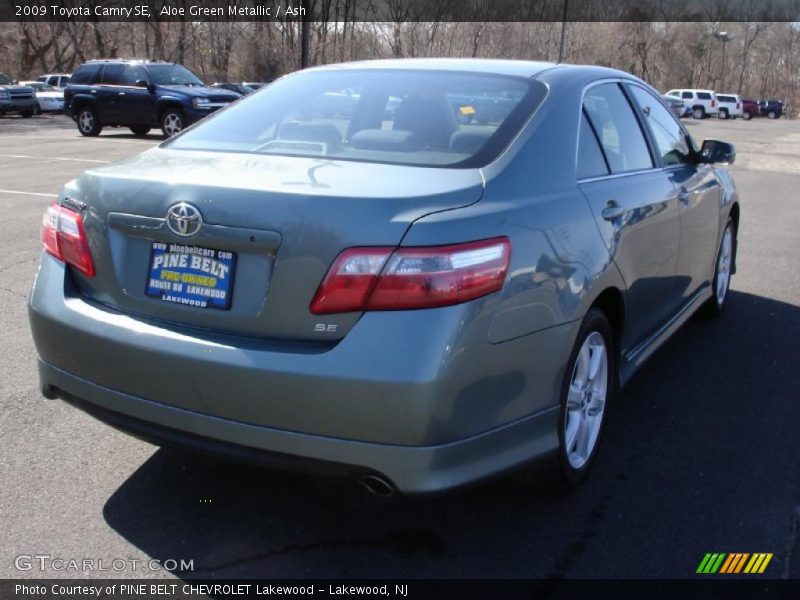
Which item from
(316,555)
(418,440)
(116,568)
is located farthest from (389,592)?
(116,568)

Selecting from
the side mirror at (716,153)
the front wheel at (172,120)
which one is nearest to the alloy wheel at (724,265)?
the side mirror at (716,153)

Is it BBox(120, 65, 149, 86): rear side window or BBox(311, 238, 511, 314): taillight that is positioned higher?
BBox(311, 238, 511, 314): taillight

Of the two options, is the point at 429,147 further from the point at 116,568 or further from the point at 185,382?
Answer: the point at 116,568

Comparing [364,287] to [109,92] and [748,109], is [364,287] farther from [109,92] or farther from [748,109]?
[748,109]

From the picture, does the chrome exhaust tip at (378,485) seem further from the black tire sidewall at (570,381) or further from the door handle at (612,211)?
the door handle at (612,211)

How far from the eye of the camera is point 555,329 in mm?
2977

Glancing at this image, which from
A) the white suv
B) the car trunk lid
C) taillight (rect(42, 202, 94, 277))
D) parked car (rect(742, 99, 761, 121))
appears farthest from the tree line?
the car trunk lid

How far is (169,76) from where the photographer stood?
21812 millimetres

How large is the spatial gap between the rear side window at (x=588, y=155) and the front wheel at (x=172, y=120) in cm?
1807

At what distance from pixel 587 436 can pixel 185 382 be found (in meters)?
1.69

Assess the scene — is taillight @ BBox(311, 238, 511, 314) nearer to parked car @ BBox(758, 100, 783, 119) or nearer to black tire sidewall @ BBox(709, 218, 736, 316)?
black tire sidewall @ BBox(709, 218, 736, 316)

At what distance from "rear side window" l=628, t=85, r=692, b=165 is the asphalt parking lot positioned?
1.28 metres

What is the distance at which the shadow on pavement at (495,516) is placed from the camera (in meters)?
2.95

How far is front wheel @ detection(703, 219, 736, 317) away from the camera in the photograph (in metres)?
5.86
